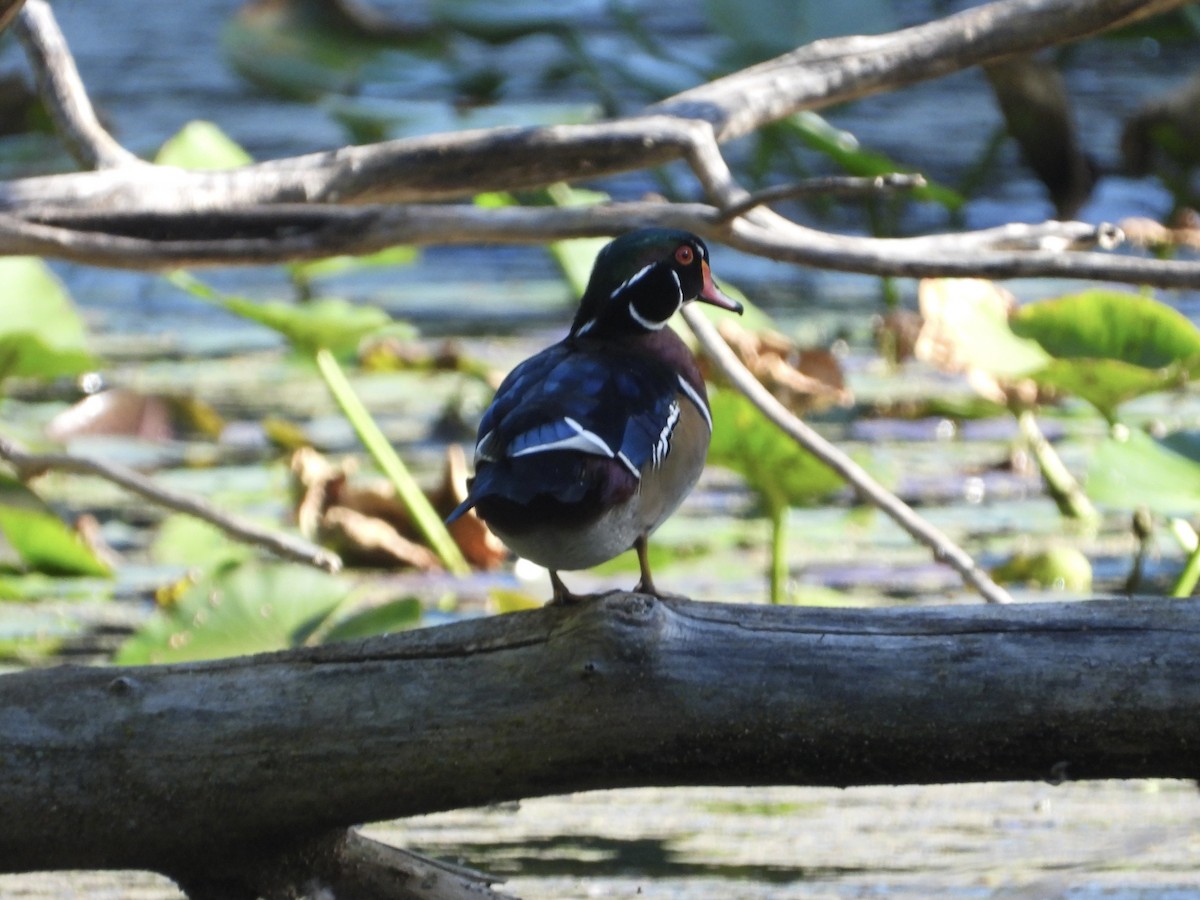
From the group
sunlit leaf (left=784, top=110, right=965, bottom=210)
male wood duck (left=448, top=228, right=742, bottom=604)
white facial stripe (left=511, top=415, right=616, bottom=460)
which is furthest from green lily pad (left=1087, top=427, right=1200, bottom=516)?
sunlit leaf (left=784, top=110, right=965, bottom=210)

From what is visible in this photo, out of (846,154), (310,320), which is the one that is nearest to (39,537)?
(310,320)

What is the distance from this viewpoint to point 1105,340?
3404 mm

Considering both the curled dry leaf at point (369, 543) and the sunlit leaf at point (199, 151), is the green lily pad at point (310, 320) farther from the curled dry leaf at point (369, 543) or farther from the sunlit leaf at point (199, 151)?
the curled dry leaf at point (369, 543)

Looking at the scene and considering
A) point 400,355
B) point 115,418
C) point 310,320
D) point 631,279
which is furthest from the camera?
point 400,355

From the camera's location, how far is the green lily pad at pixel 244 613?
2863mm

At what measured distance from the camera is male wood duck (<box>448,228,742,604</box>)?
179 centimetres

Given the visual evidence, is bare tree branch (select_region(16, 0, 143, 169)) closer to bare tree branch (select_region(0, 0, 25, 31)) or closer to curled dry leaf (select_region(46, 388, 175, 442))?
bare tree branch (select_region(0, 0, 25, 31))

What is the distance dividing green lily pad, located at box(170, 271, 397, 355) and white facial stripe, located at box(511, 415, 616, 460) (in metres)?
1.68

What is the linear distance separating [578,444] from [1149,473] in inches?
55.7

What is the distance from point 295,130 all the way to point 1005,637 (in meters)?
6.38

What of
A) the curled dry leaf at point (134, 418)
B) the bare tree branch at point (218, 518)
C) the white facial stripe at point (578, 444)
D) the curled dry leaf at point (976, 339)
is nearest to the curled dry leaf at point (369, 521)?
the curled dry leaf at point (134, 418)

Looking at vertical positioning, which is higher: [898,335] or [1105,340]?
[898,335]

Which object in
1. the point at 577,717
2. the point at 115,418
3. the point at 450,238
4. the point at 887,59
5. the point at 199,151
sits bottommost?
the point at 577,717

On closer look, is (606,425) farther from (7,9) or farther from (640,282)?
(7,9)
